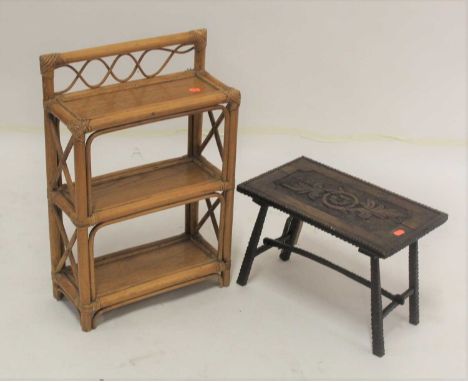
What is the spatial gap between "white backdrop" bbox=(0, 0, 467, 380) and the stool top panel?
1.76 feet

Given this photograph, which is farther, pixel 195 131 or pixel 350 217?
pixel 195 131

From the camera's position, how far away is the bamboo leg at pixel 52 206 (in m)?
4.84

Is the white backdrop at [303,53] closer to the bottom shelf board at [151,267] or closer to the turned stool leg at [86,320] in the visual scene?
the bottom shelf board at [151,267]

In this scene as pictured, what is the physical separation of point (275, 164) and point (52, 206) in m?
2.01

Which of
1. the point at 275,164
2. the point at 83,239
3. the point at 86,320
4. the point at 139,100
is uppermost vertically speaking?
the point at 139,100

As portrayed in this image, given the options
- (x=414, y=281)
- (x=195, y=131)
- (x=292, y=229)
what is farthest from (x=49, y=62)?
(x=414, y=281)

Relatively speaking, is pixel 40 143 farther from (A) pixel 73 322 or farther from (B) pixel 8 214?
(A) pixel 73 322

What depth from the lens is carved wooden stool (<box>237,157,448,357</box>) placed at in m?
4.91

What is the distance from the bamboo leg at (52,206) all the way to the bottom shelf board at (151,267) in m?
0.22

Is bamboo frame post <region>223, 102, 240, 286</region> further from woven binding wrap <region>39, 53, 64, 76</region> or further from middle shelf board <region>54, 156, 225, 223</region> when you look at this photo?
woven binding wrap <region>39, 53, 64, 76</region>

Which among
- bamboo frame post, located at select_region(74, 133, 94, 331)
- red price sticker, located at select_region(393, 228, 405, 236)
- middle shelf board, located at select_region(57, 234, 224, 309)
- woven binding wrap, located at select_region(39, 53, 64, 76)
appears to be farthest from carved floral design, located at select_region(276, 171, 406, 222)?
woven binding wrap, located at select_region(39, 53, 64, 76)

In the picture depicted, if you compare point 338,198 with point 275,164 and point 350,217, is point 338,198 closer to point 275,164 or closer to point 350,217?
point 350,217

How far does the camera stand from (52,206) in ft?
16.6

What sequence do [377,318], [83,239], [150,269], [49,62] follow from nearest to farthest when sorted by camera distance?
[49,62] → [83,239] → [377,318] → [150,269]
